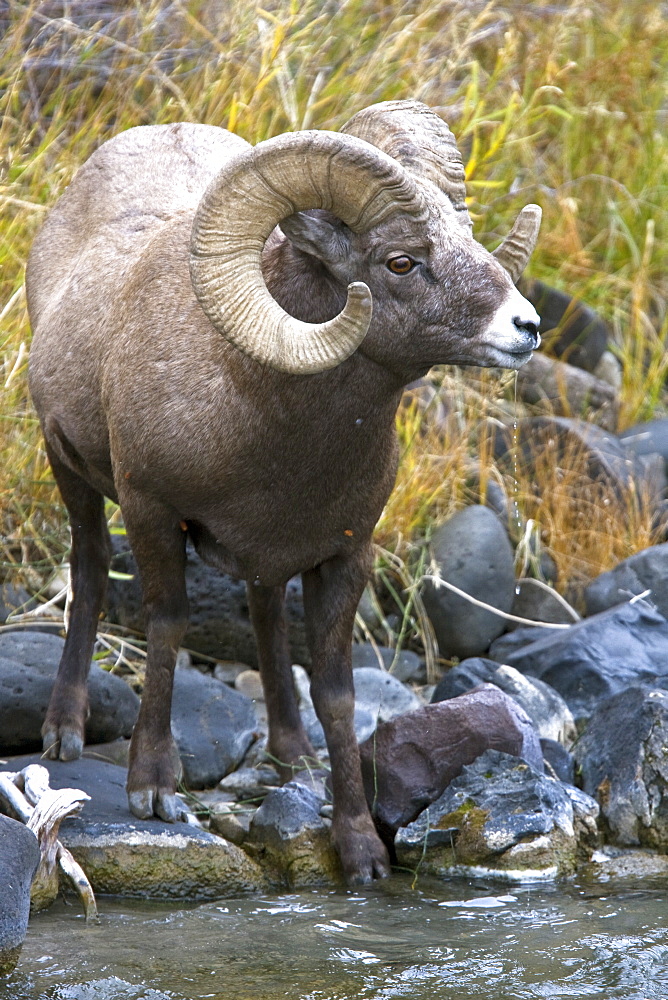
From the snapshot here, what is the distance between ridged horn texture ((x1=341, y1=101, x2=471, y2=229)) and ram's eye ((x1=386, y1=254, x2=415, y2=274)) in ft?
0.85

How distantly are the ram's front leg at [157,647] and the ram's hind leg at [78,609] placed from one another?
0.45 m

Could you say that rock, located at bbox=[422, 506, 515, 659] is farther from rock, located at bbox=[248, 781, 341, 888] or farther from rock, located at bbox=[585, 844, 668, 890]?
rock, located at bbox=[248, 781, 341, 888]

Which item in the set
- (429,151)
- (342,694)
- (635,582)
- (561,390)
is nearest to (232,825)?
(342,694)

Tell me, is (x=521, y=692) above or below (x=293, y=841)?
above

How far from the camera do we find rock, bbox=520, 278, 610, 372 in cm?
959

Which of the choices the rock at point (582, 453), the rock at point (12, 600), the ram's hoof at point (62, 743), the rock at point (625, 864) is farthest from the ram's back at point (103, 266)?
the rock at point (582, 453)

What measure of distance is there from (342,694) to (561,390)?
4452 mm

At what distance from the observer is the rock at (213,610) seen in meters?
6.79

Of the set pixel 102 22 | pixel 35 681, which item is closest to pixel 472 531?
pixel 35 681

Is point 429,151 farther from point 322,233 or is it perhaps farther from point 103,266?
point 103,266

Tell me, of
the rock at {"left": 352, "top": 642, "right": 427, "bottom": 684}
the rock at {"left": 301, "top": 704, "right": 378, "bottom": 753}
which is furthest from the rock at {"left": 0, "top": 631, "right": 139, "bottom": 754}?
the rock at {"left": 352, "top": 642, "right": 427, "bottom": 684}

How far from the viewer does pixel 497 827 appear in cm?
500

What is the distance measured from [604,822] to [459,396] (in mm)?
3829

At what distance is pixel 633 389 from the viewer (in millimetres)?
9695
